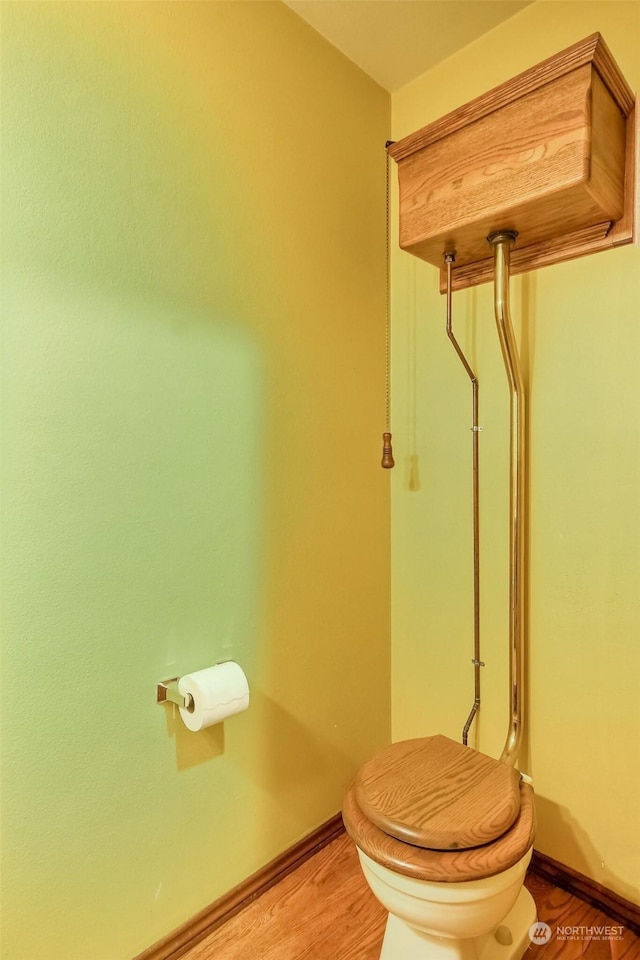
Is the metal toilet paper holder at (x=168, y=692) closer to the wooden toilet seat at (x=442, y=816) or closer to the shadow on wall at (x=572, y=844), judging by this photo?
the wooden toilet seat at (x=442, y=816)

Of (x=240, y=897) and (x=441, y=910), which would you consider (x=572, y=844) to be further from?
(x=240, y=897)

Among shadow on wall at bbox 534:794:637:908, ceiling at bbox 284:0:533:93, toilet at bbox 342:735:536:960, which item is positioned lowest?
shadow on wall at bbox 534:794:637:908

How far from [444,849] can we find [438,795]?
0.12 meters

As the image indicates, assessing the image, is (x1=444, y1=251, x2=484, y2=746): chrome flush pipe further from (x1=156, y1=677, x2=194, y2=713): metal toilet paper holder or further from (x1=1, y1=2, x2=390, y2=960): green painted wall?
(x1=156, y1=677, x2=194, y2=713): metal toilet paper holder

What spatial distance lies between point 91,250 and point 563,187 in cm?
96

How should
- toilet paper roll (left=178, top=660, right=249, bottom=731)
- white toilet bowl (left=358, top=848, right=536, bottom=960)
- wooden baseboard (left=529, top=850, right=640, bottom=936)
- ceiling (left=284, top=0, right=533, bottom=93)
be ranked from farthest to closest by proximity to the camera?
ceiling (left=284, top=0, right=533, bottom=93), wooden baseboard (left=529, top=850, right=640, bottom=936), toilet paper roll (left=178, top=660, right=249, bottom=731), white toilet bowl (left=358, top=848, right=536, bottom=960)

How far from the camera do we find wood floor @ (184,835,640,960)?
3.87 ft

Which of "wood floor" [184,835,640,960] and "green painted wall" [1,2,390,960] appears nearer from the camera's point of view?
"green painted wall" [1,2,390,960]

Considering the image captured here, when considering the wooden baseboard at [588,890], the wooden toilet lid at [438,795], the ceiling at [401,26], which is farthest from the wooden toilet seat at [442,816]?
the ceiling at [401,26]

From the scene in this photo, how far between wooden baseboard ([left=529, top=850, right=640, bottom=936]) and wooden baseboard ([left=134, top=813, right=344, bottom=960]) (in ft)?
1.84

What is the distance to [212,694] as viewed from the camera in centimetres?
109

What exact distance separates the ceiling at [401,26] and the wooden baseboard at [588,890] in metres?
2.27

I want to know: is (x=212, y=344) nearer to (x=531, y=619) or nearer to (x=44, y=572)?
(x=44, y=572)

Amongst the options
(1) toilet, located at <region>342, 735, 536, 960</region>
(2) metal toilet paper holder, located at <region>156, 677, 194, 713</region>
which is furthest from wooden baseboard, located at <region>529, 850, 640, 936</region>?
(2) metal toilet paper holder, located at <region>156, 677, 194, 713</region>
